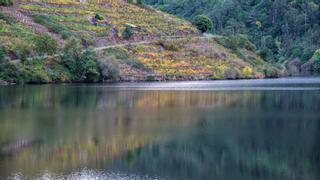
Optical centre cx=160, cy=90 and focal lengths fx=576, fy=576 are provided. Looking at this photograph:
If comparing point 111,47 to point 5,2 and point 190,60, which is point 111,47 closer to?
point 190,60

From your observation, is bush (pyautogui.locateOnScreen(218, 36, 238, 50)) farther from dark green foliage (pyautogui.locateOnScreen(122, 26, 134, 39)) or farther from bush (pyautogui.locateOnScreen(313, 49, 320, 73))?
bush (pyautogui.locateOnScreen(313, 49, 320, 73))

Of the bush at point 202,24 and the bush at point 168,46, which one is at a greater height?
the bush at point 202,24

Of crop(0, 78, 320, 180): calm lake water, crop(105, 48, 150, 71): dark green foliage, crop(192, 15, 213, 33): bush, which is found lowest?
crop(0, 78, 320, 180): calm lake water

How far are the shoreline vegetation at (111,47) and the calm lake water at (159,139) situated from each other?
42614 mm

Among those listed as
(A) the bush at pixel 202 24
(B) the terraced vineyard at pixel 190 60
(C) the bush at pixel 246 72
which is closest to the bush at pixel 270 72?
(B) the terraced vineyard at pixel 190 60

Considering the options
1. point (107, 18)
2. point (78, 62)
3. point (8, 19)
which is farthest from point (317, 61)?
point (8, 19)

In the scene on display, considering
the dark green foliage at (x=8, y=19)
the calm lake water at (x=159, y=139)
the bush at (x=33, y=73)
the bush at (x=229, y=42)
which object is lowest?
the calm lake water at (x=159, y=139)

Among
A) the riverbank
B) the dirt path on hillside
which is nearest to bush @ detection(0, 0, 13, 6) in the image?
the dirt path on hillside

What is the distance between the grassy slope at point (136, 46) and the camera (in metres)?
116

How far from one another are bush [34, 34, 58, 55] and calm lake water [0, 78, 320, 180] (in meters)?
43.5

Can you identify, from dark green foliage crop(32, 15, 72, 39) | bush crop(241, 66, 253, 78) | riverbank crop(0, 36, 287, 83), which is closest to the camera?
riverbank crop(0, 36, 287, 83)

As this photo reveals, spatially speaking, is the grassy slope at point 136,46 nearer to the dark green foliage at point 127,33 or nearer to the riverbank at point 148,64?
the riverbank at point 148,64

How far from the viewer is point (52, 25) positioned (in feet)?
408

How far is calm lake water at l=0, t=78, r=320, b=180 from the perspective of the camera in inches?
1171
